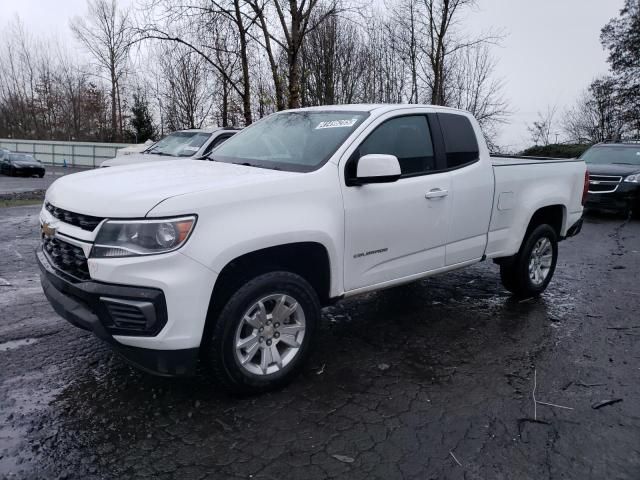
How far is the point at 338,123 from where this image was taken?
401 cm

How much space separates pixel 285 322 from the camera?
11.2ft

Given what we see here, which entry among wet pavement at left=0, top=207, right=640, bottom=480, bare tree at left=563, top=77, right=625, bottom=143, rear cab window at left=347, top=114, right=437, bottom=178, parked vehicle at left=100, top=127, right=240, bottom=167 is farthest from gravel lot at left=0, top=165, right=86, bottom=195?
bare tree at left=563, top=77, right=625, bottom=143

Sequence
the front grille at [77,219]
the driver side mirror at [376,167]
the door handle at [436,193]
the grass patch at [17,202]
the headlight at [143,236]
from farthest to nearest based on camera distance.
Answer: the grass patch at [17,202]
the door handle at [436,193]
the driver side mirror at [376,167]
the front grille at [77,219]
the headlight at [143,236]

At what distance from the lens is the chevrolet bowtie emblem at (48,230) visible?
10.6ft

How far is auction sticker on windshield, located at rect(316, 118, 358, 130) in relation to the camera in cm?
392

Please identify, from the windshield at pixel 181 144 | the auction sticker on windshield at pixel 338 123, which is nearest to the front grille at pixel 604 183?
the windshield at pixel 181 144

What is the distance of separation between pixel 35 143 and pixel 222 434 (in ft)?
139

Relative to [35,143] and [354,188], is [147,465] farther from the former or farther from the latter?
[35,143]

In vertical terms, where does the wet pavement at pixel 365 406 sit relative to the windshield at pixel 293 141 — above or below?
below

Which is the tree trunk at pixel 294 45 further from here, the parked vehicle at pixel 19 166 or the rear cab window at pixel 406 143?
the parked vehicle at pixel 19 166

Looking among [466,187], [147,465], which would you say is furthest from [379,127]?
[147,465]

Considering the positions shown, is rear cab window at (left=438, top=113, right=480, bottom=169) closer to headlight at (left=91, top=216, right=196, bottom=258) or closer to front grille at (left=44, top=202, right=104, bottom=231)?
headlight at (left=91, top=216, right=196, bottom=258)

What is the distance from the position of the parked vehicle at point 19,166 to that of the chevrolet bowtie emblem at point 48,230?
24.2 metres

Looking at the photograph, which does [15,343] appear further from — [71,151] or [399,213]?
[71,151]
